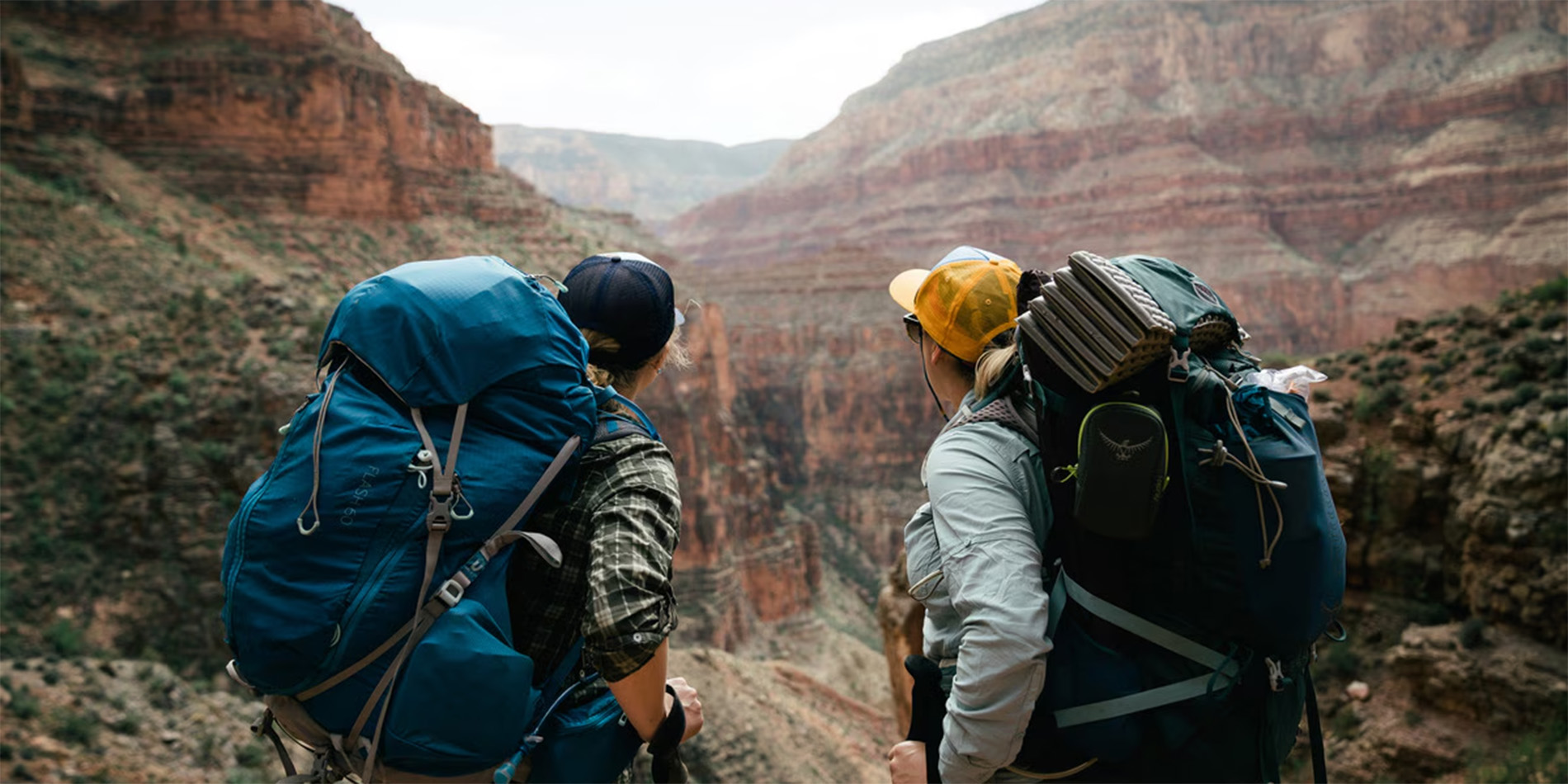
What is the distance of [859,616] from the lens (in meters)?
49.1

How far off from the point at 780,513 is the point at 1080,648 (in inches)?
1919

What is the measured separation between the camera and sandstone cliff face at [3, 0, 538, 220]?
31.9 m

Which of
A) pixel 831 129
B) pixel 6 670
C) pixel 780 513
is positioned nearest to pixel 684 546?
pixel 780 513

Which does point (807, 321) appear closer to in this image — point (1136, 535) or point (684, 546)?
point (684, 546)

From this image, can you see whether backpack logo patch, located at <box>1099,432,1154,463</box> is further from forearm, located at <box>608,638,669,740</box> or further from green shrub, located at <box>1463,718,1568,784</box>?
green shrub, located at <box>1463,718,1568,784</box>

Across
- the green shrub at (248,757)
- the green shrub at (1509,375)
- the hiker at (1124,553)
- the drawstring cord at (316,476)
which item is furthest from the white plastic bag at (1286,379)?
the green shrub at (248,757)

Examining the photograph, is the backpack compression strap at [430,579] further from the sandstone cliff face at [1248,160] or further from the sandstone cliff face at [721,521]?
the sandstone cliff face at [1248,160]

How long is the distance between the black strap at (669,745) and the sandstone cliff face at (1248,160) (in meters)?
78.0

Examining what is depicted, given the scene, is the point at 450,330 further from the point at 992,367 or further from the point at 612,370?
the point at 992,367

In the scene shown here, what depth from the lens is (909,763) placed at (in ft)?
7.75

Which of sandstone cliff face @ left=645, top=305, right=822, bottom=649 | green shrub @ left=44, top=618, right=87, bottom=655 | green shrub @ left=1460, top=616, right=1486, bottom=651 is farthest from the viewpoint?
sandstone cliff face @ left=645, top=305, right=822, bottom=649

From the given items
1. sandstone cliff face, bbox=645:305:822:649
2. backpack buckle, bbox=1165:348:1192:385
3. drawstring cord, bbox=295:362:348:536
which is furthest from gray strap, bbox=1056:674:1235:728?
sandstone cliff face, bbox=645:305:822:649

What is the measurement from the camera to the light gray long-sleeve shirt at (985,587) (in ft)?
6.75

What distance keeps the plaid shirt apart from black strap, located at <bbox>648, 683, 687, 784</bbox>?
228 mm
